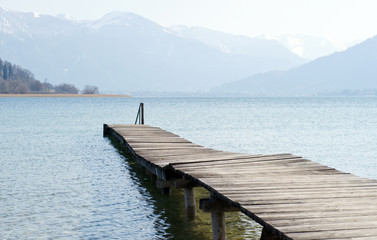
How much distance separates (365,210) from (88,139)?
29.0 m

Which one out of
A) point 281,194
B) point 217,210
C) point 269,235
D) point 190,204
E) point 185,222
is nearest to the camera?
point 269,235

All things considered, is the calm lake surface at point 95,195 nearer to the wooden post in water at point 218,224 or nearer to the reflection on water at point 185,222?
the reflection on water at point 185,222

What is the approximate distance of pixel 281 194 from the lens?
27.7ft

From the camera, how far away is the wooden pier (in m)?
6.54

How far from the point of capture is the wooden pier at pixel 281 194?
6535 millimetres

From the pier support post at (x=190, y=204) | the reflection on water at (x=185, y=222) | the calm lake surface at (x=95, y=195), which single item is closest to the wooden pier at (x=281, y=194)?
the pier support post at (x=190, y=204)

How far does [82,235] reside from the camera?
10852 millimetres

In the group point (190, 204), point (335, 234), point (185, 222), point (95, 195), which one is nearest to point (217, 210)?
point (335, 234)

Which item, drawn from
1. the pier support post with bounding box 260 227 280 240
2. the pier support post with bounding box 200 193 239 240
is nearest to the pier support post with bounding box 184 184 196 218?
the pier support post with bounding box 200 193 239 240

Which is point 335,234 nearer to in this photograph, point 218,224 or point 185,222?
point 218,224

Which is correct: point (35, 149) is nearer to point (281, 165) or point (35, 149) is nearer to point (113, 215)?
point (113, 215)

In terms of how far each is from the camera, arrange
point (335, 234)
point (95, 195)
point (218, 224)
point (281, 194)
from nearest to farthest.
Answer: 1. point (335, 234)
2. point (281, 194)
3. point (218, 224)
4. point (95, 195)

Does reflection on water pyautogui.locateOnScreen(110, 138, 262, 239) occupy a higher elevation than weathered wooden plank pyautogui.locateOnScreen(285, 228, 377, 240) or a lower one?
lower

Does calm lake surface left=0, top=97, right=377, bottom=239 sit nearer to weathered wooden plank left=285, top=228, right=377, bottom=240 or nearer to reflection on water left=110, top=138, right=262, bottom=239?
reflection on water left=110, top=138, right=262, bottom=239
